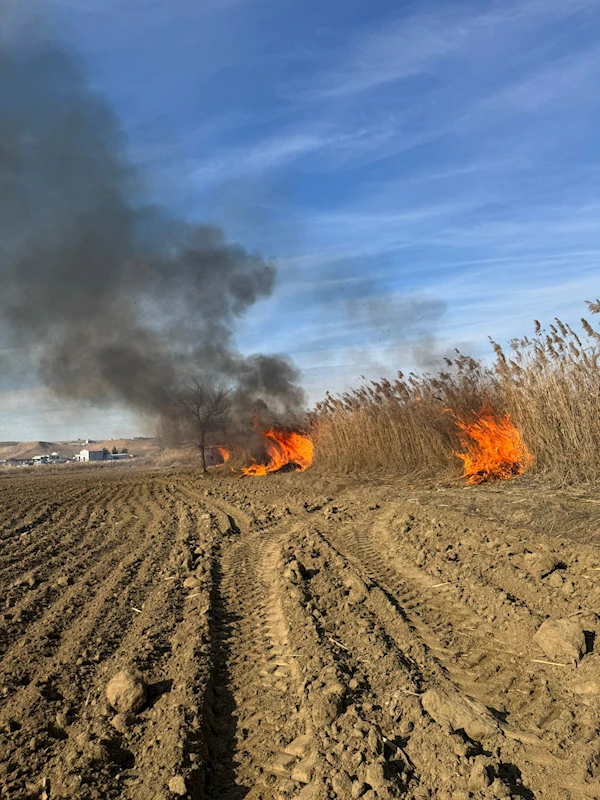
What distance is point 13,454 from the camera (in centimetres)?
11338

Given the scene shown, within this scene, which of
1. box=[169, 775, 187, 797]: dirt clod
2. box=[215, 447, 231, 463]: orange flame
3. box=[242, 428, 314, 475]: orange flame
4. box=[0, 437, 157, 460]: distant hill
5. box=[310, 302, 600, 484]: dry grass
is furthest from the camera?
box=[0, 437, 157, 460]: distant hill

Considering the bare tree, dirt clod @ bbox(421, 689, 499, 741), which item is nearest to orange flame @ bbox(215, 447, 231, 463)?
the bare tree

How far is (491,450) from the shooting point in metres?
11.7

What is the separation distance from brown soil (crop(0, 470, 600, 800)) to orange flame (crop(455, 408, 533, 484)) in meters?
2.62

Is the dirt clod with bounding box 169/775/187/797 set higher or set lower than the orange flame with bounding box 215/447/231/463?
lower

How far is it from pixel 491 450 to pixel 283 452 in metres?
12.4

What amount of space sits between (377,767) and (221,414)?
22.0 meters

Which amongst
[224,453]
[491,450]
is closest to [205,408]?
Result: [224,453]

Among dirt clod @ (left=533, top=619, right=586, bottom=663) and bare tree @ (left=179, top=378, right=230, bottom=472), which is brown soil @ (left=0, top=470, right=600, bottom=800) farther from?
bare tree @ (left=179, top=378, right=230, bottom=472)

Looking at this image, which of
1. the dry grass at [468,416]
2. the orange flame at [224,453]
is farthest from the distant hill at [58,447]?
the dry grass at [468,416]

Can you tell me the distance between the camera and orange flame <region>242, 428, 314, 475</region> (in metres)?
21.9

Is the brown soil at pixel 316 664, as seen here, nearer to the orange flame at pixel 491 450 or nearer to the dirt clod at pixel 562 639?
the dirt clod at pixel 562 639

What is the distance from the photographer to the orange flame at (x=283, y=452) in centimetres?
2191

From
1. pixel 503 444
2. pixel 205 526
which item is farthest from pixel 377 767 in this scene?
pixel 503 444
